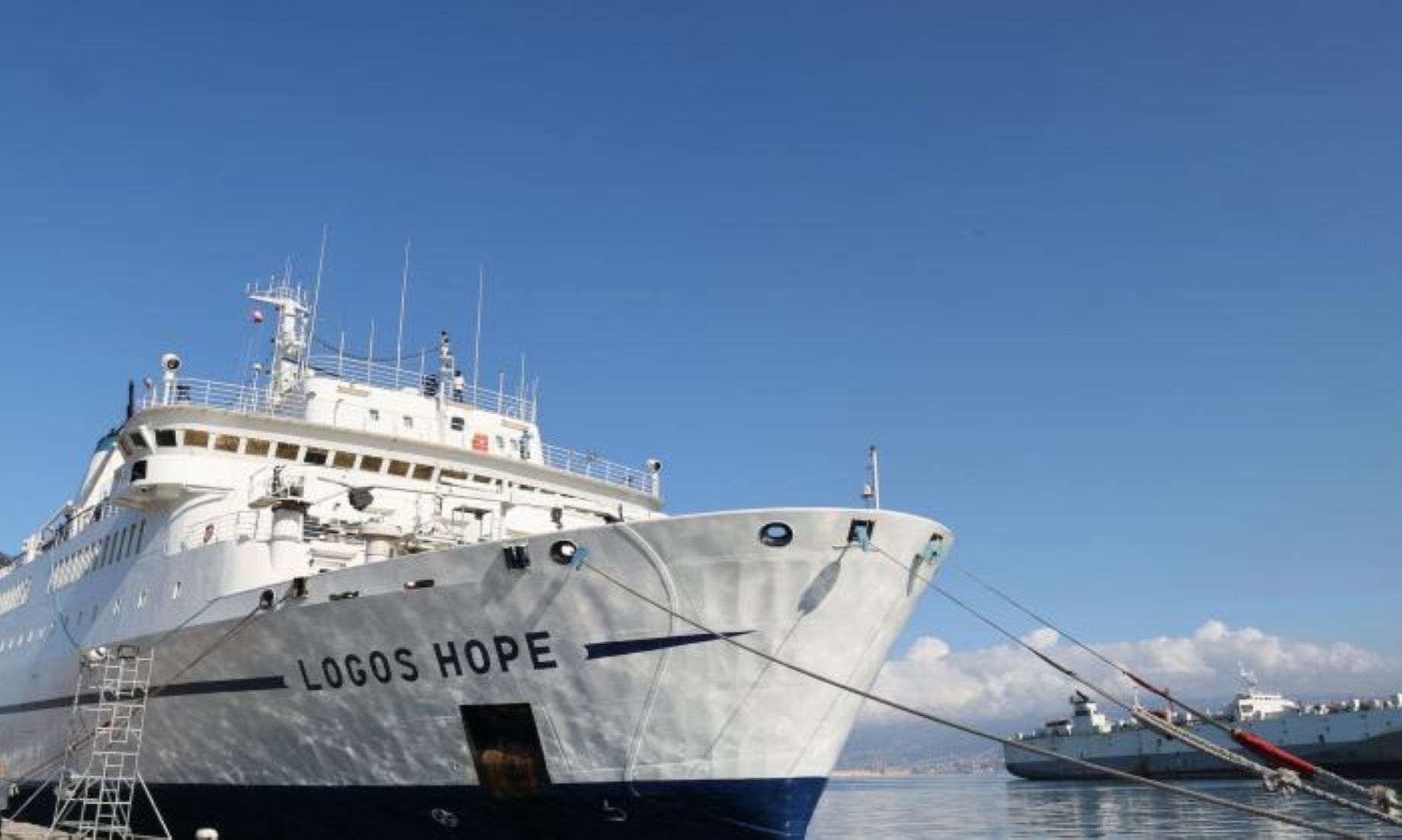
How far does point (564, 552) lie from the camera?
1240 centimetres

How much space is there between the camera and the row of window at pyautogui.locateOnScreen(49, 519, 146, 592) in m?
18.4

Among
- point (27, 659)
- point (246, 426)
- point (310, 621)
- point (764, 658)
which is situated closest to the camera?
point (764, 658)

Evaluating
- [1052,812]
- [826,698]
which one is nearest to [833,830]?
[1052,812]

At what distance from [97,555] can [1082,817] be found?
1089 inches

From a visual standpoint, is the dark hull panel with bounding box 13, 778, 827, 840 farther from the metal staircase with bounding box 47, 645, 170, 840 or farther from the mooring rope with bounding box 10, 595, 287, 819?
the metal staircase with bounding box 47, 645, 170, 840

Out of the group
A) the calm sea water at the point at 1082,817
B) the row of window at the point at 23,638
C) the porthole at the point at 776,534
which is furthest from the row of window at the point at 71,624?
the calm sea water at the point at 1082,817

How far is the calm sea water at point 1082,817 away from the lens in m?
25.8

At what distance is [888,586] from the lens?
1298 centimetres

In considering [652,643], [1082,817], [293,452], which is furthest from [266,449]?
[1082,817]

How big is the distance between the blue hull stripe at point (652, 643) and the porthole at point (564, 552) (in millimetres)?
1084

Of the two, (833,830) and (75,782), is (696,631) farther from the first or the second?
(833,830)

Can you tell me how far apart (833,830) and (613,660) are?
72.0 ft

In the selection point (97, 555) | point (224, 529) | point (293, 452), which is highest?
point (293, 452)

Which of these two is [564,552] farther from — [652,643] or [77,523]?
[77,523]
